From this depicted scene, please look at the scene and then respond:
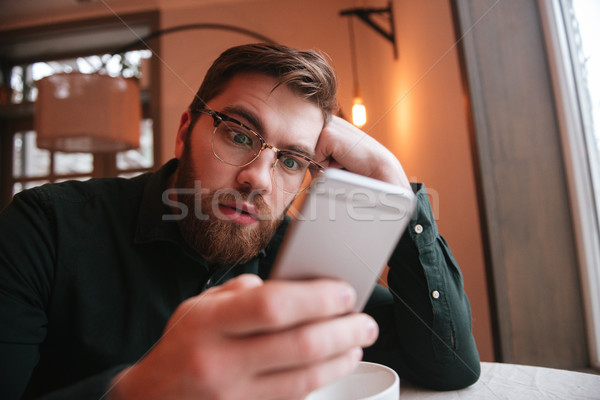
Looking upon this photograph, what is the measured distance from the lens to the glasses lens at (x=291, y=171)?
88 cm

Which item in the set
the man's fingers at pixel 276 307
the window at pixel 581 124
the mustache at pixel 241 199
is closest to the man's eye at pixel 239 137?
the mustache at pixel 241 199

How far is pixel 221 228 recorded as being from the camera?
0.85 m

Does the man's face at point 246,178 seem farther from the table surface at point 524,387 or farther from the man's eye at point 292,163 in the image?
the table surface at point 524,387

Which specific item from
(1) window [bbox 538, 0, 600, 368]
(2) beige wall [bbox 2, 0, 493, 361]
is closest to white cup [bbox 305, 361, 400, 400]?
(2) beige wall [bbox 2, 0, 493, 361]

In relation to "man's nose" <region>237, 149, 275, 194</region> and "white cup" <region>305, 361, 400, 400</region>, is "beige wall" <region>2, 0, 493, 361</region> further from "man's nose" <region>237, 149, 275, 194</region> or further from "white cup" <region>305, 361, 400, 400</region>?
"white cup" <region>305, 361, 400, 400</region>

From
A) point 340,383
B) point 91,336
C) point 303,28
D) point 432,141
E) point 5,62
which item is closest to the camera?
point 340,383

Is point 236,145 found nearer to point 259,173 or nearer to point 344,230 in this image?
point 259,173

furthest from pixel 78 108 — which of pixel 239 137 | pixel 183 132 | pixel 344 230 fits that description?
pixel 344 230

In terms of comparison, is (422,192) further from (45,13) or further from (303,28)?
(45,13)

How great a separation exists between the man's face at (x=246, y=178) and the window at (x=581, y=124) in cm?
66

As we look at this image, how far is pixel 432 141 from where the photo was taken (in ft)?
4.69

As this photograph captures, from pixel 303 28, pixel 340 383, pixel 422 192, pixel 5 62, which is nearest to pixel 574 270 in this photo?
pixel 422 192

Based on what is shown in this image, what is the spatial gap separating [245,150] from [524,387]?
0.69m

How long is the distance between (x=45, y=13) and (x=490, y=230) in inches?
167
